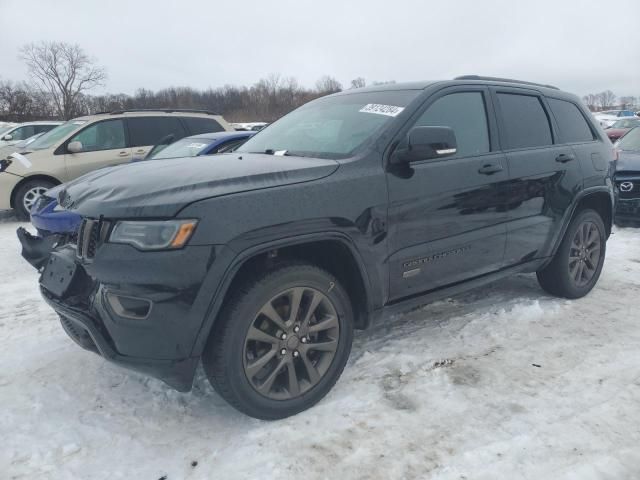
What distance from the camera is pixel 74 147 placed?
25.8 feet

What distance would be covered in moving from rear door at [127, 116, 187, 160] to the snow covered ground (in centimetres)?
513

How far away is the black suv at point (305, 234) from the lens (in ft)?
7.16

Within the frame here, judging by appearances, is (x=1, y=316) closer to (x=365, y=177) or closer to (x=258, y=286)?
(x=258, y=286)

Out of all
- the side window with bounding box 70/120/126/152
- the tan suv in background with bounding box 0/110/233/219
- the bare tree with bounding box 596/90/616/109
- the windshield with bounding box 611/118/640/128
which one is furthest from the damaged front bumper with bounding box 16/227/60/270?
the bare tree with bounding box 596/90/616/109

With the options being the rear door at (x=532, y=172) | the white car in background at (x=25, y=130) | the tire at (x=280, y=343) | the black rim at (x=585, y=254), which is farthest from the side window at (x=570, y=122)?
the white car in background at (x=25, y=130)

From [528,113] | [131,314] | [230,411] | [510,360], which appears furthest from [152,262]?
[528,113]

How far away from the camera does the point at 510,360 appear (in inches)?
125

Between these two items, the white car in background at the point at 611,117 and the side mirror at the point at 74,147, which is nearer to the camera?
the side mirror at the point at 74,147

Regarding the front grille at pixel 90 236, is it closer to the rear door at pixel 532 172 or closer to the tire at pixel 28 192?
the rear door at pixel 532 172

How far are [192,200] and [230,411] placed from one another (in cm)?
121

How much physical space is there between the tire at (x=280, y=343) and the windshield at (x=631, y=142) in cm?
735

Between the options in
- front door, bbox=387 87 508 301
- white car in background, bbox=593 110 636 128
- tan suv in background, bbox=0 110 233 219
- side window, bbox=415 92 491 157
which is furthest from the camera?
white car in background, bbox=593 110 636 128

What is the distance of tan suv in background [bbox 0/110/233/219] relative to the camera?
7.86m

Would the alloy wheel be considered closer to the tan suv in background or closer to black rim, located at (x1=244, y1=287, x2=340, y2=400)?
the tan suv in background
